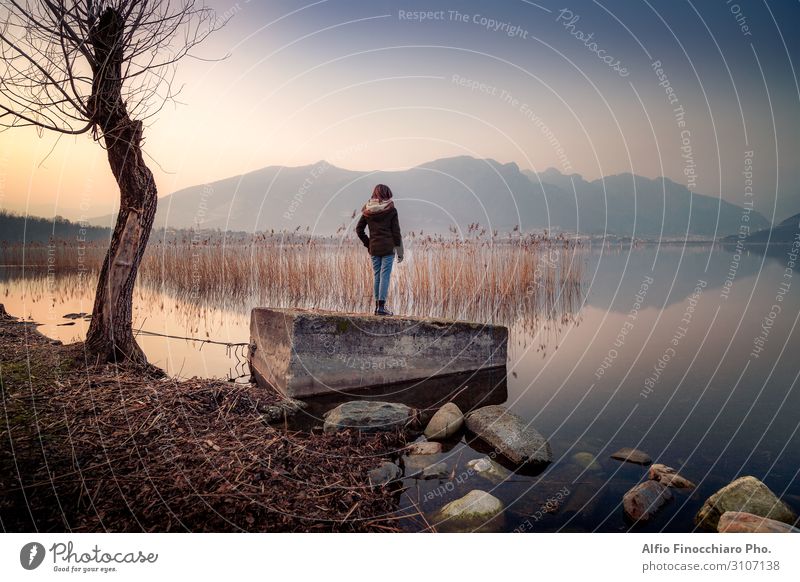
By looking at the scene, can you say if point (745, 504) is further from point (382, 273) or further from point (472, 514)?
point (382, 273)

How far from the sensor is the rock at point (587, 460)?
14.5ft

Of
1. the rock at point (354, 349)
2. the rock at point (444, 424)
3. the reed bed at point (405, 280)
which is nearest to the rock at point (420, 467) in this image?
the rock at point (444, 424)

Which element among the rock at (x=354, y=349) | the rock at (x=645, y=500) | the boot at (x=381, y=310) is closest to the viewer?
the rock at (x=645, y=500)

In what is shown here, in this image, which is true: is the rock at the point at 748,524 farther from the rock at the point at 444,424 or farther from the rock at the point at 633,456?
the rock at the point at 444,424

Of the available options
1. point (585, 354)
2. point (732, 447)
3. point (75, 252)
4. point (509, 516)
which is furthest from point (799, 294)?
point (75, 252)

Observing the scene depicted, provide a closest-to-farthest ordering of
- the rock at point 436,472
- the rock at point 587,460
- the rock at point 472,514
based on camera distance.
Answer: the rock at point 472,514, the rock at point 436,472, the rock at point 587,460

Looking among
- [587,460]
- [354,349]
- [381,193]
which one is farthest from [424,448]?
[381,193]

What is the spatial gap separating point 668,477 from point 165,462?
12.6ft

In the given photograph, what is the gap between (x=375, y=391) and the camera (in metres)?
6.57

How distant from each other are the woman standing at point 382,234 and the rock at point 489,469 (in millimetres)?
3475

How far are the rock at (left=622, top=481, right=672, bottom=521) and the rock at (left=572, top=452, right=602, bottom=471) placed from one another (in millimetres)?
576

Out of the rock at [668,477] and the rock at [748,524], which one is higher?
the rock at [748,524]

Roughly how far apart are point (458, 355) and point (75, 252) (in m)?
19.7
